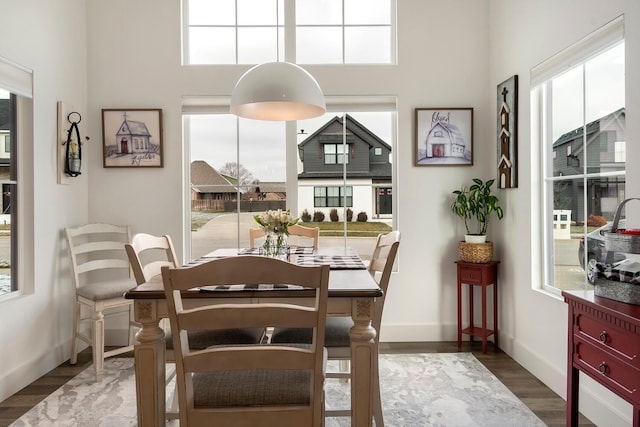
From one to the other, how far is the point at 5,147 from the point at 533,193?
344 cm

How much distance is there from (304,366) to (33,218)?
245 centimetres

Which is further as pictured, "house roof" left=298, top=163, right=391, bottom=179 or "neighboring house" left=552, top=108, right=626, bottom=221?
"house roof" left=298, top=163, right=391, bottom=179

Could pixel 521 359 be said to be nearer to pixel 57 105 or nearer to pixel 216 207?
pixel 216 207

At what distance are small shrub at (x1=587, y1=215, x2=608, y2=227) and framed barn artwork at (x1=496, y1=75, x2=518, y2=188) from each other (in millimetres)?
788

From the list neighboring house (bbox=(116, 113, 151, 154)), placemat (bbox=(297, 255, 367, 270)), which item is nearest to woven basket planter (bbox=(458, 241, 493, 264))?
placemat (bbox=(297, 255, 367, 270))

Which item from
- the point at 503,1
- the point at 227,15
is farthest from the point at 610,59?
the point at 227,15

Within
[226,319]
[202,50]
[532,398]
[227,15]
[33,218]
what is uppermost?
[227,15]

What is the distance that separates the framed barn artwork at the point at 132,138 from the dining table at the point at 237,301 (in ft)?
7.13

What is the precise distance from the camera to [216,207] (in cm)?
415

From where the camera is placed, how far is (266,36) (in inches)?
162

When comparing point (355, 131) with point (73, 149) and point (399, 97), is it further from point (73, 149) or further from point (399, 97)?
point (73, 149)

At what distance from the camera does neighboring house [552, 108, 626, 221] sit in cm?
248

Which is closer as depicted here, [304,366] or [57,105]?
[304,366]

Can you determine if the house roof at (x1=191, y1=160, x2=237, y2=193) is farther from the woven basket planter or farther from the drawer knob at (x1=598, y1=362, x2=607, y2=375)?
the drawer knob at (x1=598, y1=362, x2=607, y2=375)
